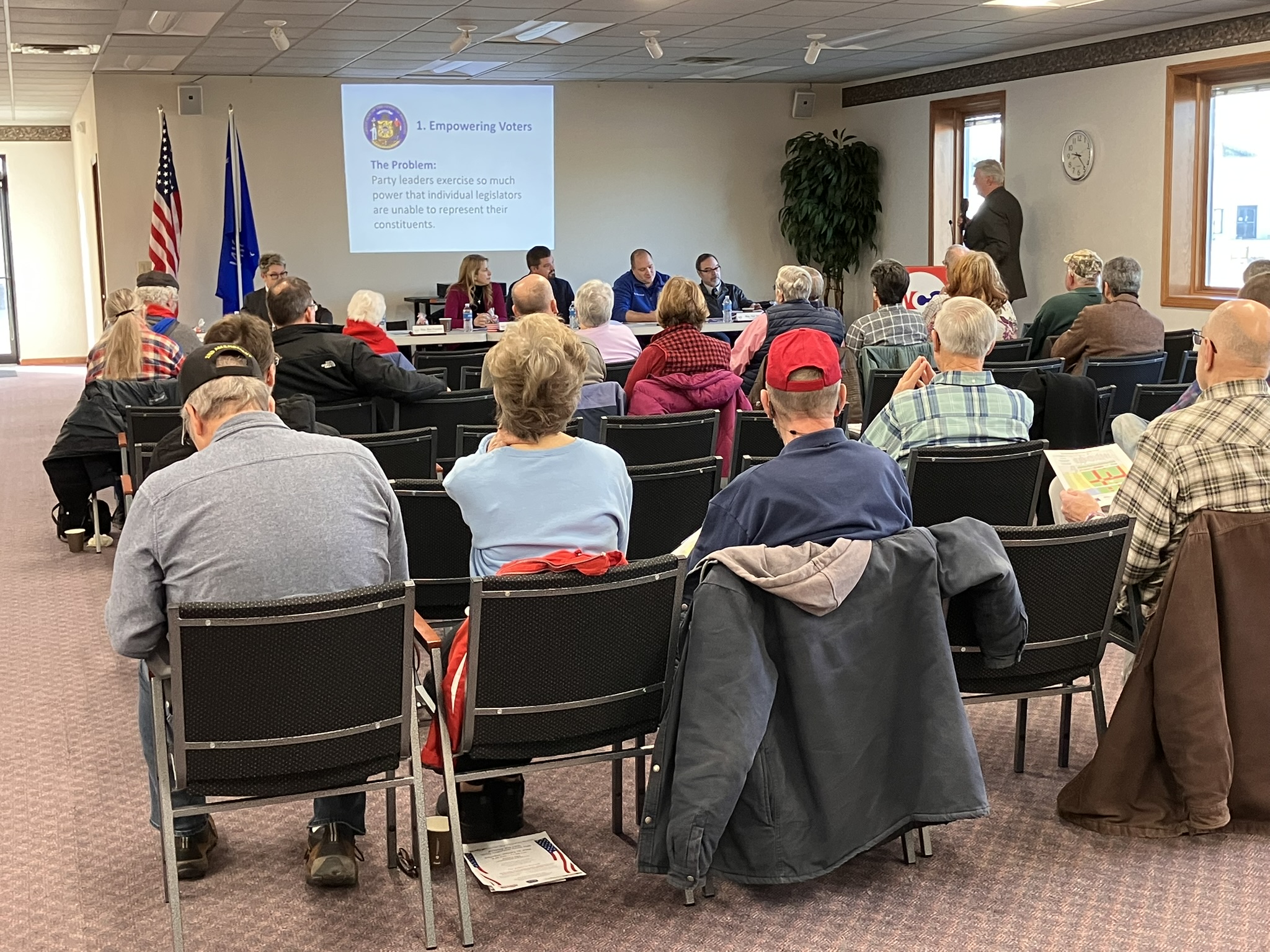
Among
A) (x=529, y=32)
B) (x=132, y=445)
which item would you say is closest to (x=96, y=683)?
(x=132, y=445)

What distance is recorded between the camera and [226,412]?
9.01 feet

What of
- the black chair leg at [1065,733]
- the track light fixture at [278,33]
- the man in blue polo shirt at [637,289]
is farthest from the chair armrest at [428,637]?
the man in blue polo shirt at [637,289]

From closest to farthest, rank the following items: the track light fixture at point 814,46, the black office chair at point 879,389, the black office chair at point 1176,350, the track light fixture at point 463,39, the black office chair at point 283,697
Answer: the black office chair at point 283,697 → the black office chair at point 879,389 → the black office chair at point 1176,350 → the track light fixture at point 463,39 → the track light fixture at point 814,46

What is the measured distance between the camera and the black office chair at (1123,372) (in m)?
6.03

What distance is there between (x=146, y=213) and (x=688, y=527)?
8996 millimetres

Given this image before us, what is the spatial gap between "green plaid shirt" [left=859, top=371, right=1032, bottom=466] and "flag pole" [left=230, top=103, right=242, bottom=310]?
8.39 meters

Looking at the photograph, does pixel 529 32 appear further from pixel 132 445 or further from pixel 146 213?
pixel 132 445

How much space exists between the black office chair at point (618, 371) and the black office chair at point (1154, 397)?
2.34m

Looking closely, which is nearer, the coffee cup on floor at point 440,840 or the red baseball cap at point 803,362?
the red baseball cap at point 803,362

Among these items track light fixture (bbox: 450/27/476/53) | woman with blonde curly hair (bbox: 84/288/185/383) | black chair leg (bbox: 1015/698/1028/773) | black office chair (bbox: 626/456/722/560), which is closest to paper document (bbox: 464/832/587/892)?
black office chair (bbox: 626/456/722/560)

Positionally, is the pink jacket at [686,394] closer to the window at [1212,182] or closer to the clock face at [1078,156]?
the window at [1212,182]

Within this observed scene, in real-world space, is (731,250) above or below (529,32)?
below

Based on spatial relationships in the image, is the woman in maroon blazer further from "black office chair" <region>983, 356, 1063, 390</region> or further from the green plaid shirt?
the green plaid shirt

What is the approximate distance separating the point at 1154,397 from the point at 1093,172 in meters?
5.63
